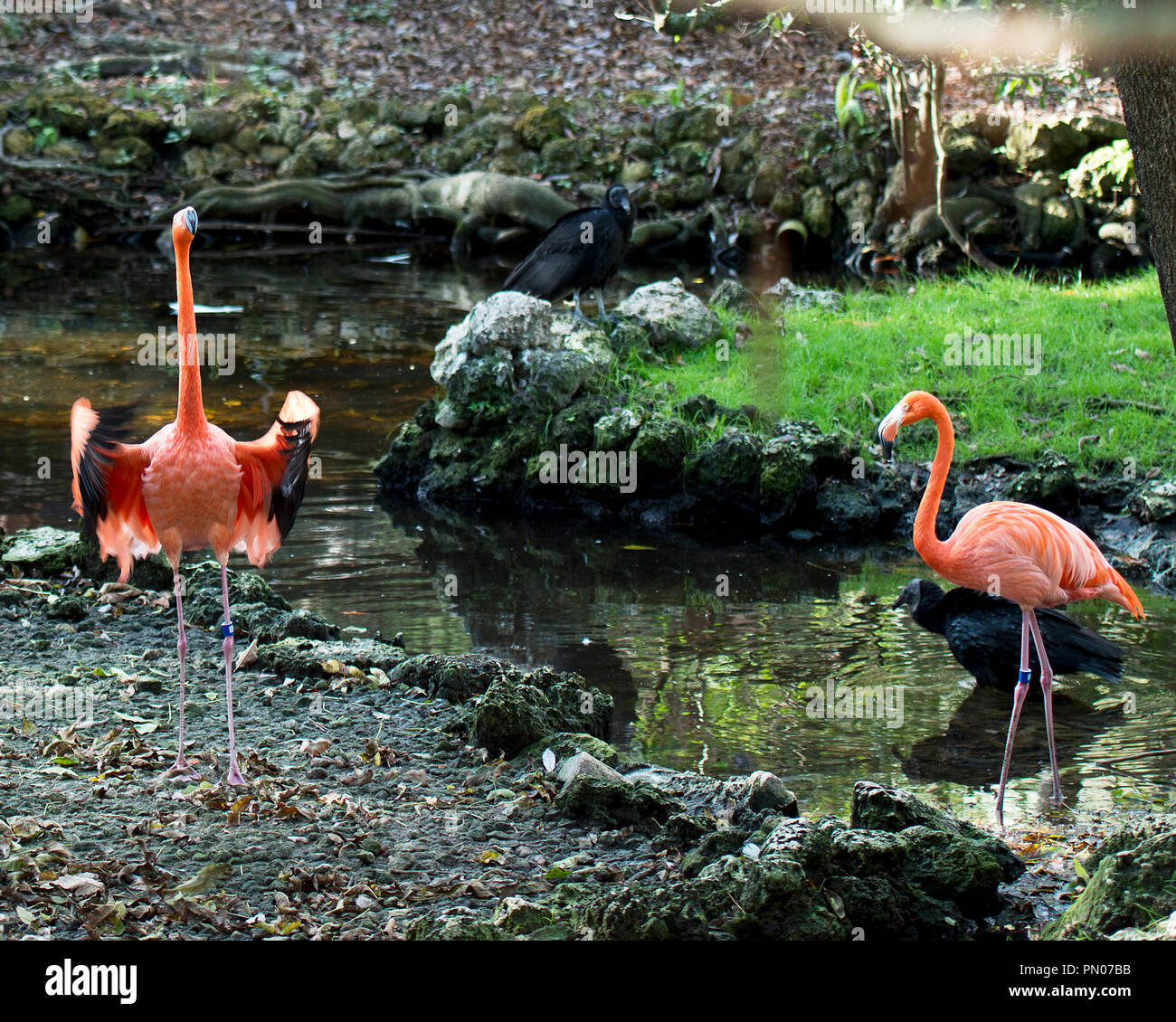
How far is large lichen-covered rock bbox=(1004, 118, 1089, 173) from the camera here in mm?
16531

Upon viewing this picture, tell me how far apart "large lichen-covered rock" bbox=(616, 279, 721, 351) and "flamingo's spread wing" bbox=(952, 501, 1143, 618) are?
4938 millimetres

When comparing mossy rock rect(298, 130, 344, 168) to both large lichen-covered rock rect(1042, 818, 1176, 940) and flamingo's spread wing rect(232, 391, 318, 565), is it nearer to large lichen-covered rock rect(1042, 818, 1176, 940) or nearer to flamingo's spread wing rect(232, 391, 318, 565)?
flamingo's spread wing rect(232, 391, 318, 565)

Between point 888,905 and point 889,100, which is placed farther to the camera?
point 889,100

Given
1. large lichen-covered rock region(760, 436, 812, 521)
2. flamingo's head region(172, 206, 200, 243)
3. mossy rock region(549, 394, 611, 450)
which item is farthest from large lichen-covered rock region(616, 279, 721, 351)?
flamingo's head region(172, 206, 200, 243)

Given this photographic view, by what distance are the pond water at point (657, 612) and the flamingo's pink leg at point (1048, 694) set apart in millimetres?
92

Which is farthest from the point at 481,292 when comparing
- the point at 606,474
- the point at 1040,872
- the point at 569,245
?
the point at 1040,872

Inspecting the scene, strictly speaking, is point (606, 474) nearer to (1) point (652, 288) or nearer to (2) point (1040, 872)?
(1) point (652, 288)

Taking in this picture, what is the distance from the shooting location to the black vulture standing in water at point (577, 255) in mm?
10438

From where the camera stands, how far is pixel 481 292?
15562 millimetres

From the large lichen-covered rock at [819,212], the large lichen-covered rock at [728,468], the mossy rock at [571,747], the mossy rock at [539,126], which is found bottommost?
the mossy rock at [571,747]

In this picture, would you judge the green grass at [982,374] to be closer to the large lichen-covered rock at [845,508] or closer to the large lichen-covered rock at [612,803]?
the large lichen-covered rock at [845,508]

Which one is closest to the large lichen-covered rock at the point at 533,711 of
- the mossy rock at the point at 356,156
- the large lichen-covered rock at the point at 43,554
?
the large lichen-covered rock at the point at 43,554

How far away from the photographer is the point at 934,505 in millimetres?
5723

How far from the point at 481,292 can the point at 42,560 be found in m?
9.09
